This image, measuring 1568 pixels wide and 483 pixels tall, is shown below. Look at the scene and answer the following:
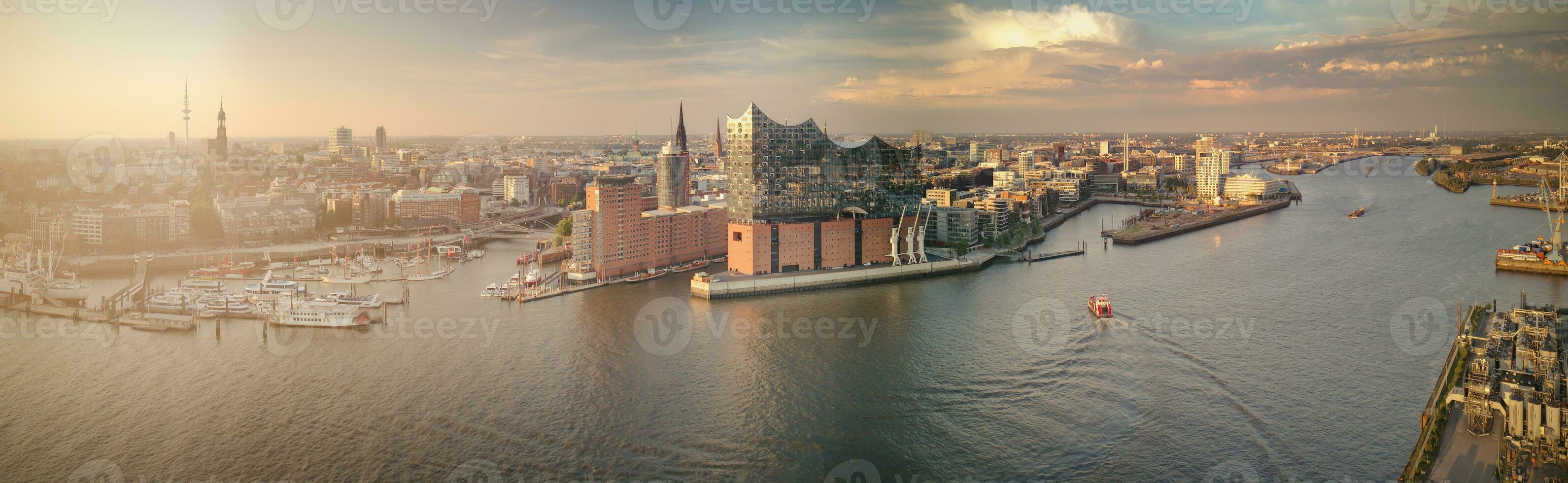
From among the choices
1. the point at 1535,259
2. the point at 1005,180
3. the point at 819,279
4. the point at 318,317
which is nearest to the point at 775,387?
the point at 819,279

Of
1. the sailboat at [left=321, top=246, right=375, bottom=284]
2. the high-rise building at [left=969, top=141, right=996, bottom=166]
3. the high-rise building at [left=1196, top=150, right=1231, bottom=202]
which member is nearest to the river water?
the sailboat at [left=321, top=246, right=375, bottom=284]

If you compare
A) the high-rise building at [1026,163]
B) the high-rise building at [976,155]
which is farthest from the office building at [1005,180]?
the high-rise building at [976,155]

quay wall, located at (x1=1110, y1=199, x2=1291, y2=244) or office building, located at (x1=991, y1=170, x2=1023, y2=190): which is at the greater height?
office building, located at (x1=991, y1=170, x2=1023, y2=190)

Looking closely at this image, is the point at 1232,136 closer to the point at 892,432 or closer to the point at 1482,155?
the point at 1482,155

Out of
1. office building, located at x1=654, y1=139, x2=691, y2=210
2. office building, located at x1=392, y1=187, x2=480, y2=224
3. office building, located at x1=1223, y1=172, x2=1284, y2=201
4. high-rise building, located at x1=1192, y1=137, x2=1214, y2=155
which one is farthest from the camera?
high-rise building, located at x1=1192, y1=137, x2=1214, y2=155

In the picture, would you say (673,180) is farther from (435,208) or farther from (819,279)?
(435,208)

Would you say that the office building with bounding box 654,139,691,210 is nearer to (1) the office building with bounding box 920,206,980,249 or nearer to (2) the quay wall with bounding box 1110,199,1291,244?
(1) the office building with bounding box 920,206,980,249

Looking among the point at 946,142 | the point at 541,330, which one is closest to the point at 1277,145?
the point at 946,142
